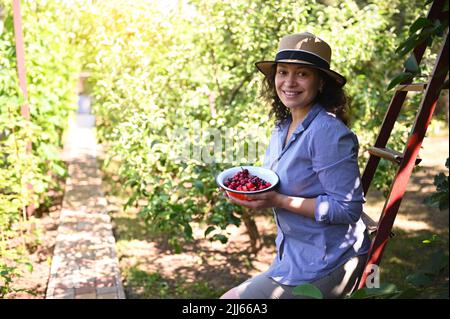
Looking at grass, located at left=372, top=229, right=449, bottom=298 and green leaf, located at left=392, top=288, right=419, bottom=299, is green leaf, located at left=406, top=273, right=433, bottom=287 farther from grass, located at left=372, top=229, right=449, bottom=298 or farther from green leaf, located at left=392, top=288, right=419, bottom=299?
grass, located at left=372, top=229, right=449, bottom=298

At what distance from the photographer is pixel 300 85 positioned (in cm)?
200

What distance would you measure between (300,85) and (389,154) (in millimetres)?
438

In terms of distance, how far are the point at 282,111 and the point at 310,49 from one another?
48 centimetres

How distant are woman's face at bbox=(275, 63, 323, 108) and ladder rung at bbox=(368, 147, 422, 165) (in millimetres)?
367

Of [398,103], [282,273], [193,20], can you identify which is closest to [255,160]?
[193,20]

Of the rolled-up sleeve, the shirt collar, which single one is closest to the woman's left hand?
the rolled-up sleeve

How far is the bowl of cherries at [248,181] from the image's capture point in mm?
1916

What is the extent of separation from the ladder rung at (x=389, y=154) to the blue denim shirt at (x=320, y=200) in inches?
5.7

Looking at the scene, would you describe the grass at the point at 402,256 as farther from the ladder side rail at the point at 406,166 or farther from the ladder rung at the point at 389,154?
the ladder side rail at the point at 406,166

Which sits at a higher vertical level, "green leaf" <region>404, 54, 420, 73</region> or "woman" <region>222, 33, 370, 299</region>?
"green leaf" <region>404, 54, 420, 73</region>

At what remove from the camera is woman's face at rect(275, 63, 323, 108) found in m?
1.99

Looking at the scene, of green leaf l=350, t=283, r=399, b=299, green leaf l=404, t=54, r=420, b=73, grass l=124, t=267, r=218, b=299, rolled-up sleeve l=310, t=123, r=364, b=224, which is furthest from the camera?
grass l=124, t=267, r=218, b=299

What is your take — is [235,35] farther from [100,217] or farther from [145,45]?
[100,217]

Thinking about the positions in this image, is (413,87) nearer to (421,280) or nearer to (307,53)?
(307,53)
